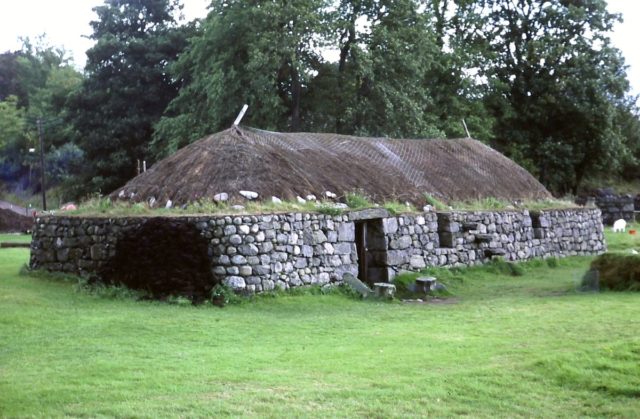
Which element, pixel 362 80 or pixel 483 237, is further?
pixel 362 80

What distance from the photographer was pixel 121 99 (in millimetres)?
32969

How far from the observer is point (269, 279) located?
1284 cm

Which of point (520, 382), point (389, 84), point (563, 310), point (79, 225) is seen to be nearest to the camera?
point (520, 382)

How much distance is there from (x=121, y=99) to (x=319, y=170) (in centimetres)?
1942

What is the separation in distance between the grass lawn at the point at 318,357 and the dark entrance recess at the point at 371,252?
2.23 m

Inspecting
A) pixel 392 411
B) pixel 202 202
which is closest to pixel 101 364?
pixel 392 411

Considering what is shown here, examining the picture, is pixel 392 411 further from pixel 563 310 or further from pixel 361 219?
pixel 361 219

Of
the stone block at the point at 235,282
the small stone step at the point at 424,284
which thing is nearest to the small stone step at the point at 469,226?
the small stone step at the point at 424,284

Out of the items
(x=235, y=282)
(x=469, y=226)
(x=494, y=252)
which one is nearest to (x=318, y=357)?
(x=235, y=282)

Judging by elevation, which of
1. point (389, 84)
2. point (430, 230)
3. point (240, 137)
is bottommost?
point (430, 230)

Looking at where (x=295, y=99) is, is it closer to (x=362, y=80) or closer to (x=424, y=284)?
(x=362, y=80)

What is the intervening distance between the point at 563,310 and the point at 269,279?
188 inches

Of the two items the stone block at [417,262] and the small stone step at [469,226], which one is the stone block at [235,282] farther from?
the small stone step at [469,226]

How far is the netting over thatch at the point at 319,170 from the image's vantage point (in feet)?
47.8
